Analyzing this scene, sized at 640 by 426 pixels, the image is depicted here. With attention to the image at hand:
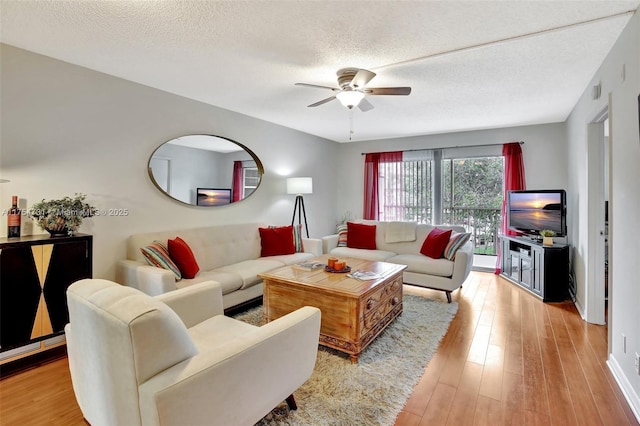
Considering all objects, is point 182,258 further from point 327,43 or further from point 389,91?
point 389,91

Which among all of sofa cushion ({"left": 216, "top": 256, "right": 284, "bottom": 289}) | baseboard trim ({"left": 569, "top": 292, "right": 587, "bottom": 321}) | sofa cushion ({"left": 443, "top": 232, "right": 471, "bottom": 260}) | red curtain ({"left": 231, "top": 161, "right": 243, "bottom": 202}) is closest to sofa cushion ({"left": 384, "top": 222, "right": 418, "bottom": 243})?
sofa cushion ({"left": 443, "top": 232, "right": 471, "bottom": 260})

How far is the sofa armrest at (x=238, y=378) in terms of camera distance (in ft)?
3.66

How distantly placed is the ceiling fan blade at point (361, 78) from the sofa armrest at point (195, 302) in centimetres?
202

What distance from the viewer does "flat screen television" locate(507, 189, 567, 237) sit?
411 centimetres

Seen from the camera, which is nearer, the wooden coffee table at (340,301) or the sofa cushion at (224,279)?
the wooden coffee table at (340,301)

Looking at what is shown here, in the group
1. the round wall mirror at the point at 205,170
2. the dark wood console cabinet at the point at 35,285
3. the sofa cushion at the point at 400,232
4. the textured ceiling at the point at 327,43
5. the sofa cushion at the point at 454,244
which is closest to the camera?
the textured ceiling at the point at 327,43

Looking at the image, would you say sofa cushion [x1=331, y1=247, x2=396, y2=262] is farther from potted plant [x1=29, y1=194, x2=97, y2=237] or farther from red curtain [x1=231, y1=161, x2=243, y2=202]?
potted plant [x1=29, y1=194, x2=97, y2=237]

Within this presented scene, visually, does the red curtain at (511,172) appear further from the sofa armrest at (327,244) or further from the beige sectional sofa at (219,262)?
the beige sectional sofa at (219,262)

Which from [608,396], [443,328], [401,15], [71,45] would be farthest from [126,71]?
[608,396]

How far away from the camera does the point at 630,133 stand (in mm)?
1974

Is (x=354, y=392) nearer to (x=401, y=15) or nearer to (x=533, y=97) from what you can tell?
(x=401, y=15)

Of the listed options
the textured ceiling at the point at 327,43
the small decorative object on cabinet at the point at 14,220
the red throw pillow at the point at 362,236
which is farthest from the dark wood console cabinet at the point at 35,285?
the red throw pillow at the point at 362,236

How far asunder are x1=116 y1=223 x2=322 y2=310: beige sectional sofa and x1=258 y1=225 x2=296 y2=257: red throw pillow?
0.24 feet

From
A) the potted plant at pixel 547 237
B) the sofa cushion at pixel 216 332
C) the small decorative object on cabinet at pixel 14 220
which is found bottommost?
the sofa cushion at pixel 216 332
